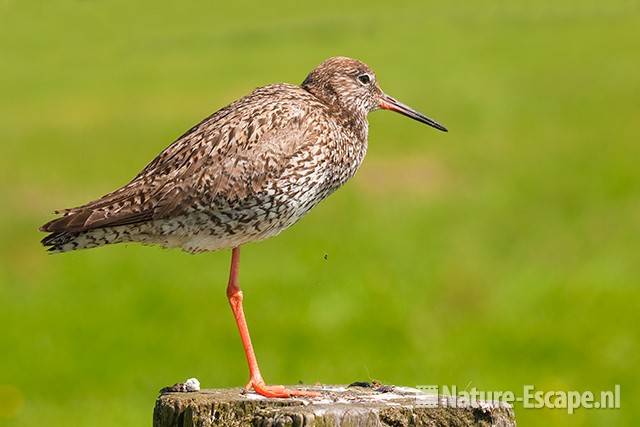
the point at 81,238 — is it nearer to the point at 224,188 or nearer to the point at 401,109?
the point at 224,188

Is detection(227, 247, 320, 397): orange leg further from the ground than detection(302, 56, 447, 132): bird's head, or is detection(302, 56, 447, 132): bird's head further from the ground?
detection(302, 56, 447, 132): bird's head

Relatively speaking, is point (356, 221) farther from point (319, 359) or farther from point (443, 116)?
point (443, 116)

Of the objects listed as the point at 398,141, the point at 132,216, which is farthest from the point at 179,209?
the point at 398,141

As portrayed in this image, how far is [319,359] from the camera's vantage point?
16.4 metres

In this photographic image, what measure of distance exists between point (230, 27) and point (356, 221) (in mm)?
24255

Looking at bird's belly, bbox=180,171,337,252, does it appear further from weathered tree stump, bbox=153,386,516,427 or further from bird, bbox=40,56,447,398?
weathered tree stump, bbox=153,386,516,427

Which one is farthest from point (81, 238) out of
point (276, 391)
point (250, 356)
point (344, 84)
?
point (344, 84)

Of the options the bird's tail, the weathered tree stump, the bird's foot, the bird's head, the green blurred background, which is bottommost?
the weathered tree stump

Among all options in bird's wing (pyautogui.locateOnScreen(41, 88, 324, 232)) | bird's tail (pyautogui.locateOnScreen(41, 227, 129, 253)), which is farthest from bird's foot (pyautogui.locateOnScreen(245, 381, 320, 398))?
bird's tail (pyautogui.locateOnScreen(41, 227, 129, 253))

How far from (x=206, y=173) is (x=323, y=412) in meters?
1.92

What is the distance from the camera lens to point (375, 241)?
22.1 metres

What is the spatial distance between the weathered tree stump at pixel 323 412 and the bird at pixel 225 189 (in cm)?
85

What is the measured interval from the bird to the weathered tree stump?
85 cm

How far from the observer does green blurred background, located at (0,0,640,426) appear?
1653 cm
